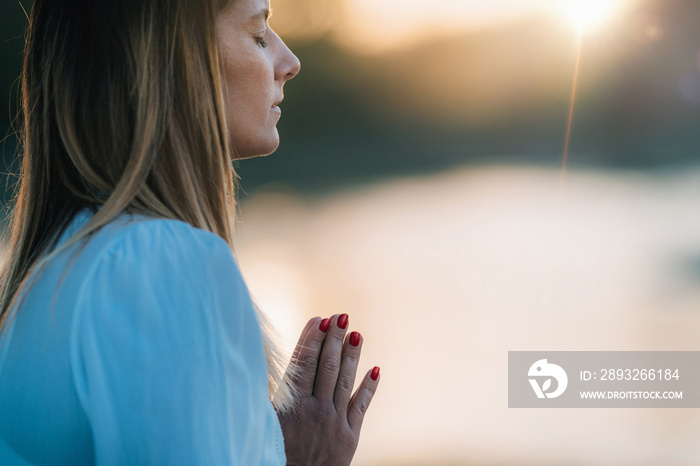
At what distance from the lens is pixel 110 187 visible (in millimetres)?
438

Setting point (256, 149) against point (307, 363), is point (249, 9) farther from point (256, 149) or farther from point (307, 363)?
point (307, 363)

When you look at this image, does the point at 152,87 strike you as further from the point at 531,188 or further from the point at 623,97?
the point at 623,97

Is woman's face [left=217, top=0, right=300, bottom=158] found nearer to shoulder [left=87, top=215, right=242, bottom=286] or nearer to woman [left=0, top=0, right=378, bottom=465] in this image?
woman [left=0, top=0, right=378, bottom=465]

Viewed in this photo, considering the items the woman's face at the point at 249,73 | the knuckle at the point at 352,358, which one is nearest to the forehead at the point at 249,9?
the woman's face at the point at 249,73

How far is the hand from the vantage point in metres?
0.67

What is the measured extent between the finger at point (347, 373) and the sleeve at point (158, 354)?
1.09 feet

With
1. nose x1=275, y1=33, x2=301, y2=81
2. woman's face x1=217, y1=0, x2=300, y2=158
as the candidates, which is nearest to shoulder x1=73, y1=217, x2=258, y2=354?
woman's face x1=217, y1=0, x2=300, y2=158

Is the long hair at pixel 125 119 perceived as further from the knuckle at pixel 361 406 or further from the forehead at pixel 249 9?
the knuckle at pixel 361 406

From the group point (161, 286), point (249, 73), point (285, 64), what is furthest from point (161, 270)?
point (285, 64)

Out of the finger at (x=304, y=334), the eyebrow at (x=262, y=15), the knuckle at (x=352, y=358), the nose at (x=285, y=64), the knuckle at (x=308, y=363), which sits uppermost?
the eyebrow at (x=262, y=15)

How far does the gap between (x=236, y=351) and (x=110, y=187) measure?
0.56 feet

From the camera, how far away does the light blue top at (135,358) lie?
33cm

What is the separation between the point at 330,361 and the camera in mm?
676

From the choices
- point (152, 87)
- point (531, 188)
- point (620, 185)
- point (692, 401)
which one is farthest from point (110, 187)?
point (620, 185)
